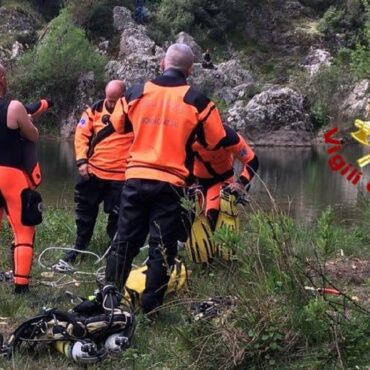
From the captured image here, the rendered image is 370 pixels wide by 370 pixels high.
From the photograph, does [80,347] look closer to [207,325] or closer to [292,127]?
[207,325]

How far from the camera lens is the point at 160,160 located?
4258 millimetres

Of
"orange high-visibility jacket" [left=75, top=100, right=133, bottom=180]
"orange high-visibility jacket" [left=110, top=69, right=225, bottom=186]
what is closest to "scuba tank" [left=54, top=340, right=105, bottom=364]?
"orange high-visibility jacket" [left=110, top=69, right=225, bottom=186]

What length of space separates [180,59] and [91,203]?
8.44ft

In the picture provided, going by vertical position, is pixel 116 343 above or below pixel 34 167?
below

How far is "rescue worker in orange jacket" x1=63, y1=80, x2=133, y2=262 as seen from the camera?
6.43 meters

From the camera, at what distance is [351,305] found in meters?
3.26

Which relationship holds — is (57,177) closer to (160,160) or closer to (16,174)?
(16,174)

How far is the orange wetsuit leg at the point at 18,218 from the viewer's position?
4875 mm

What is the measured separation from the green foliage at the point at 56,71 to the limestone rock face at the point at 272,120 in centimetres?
1129

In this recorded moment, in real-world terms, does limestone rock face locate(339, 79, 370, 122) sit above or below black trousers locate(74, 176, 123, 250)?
below

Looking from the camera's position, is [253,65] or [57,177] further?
[253,65]

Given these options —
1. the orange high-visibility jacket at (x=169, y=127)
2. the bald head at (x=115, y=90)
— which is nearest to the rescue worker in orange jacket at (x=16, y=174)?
the orange high-visibility jacket at (x=169, y=127)

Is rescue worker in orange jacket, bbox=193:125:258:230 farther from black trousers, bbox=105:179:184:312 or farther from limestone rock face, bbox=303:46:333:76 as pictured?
limestone rock face, bbox=303:46:333:76

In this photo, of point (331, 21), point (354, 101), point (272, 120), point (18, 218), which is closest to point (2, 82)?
point (18, 218)
